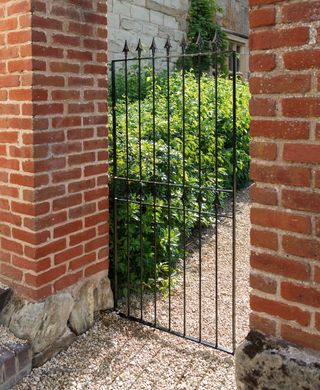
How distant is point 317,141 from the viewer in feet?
5.88

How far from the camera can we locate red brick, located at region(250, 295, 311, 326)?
1.91 metres

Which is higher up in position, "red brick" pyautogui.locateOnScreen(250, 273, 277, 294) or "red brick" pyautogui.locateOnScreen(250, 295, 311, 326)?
"red brick" pyautogui.locateOnScreen(250, 273, 277, 294)

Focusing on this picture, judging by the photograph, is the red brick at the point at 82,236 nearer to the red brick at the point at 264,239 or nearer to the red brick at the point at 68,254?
the red brick at the point at 68,254

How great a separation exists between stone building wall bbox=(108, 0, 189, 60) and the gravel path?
186 inches

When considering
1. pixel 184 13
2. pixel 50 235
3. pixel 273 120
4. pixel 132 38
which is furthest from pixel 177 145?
pixel 184 13

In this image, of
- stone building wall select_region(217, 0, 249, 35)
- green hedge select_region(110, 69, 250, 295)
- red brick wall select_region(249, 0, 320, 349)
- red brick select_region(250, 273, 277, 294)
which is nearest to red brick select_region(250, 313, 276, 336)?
red brick wall select_region(249, 0, 320, 349)

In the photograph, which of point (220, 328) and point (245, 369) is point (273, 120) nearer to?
point (245, 369)

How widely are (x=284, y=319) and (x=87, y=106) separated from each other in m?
1.83

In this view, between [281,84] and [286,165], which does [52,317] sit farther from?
[281,84]

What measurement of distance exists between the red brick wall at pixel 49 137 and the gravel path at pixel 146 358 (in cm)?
46

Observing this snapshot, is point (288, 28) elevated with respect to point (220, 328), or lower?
elevated

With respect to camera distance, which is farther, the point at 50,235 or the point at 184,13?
the point at 184,13

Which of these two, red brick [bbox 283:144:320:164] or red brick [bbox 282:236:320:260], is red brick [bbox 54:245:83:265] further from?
red brick [bbox 283:144:320:164]

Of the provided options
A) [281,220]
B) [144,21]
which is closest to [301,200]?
[281,220]
